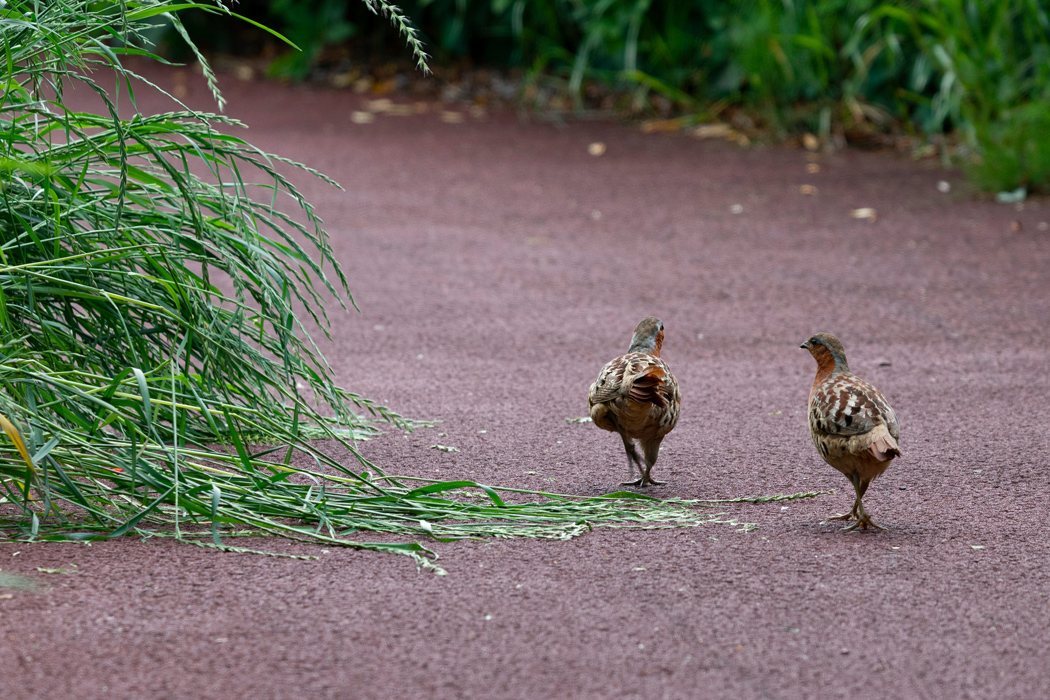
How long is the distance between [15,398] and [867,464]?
7.44 ft

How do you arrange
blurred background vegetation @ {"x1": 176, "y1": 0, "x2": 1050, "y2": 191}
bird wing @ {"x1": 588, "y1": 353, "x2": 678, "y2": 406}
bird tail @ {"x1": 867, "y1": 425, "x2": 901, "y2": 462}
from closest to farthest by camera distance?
1. bird tail @ {"x1": 867, "y1": 425, "x2": 901, "y2": 462}
2. bird wing @ {"x1": 588, "y1": 353, "x2": 678, "y2": 406}
3. blurred background vegetation @ {"x1": 176, "y1": 0, "x2": 1050, "y2": 191}

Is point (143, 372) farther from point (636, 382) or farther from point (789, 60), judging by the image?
point (789, 60)

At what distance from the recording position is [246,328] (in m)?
3.83

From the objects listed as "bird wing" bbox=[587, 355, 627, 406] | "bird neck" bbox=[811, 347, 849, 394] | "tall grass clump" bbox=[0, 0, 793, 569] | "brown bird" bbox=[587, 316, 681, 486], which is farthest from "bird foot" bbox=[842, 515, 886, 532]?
"bird wing" bbox=[587, 355, 627, 406]

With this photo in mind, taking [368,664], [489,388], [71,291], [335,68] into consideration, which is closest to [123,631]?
[368,664]

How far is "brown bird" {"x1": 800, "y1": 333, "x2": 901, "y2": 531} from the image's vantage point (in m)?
3.07

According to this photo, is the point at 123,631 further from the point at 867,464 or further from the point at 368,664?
the point at 867,464

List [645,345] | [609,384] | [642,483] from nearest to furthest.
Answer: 1. [609,384]
2. [642,483]
3. [645,345]

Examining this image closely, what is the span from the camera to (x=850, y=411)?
312 centimetres

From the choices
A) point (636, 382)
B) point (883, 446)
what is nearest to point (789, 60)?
point (636, 382)

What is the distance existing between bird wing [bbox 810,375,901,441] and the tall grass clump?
0.42 metres

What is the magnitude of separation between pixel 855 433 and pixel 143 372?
1866 mm

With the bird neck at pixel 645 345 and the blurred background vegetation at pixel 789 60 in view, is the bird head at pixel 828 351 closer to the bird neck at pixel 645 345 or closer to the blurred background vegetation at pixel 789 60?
the bird neck at pixel 645 345

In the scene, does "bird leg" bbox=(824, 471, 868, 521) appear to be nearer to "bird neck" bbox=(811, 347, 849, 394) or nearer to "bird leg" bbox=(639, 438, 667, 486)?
"bird neck" bbox=(811, 347, 849, 394)
